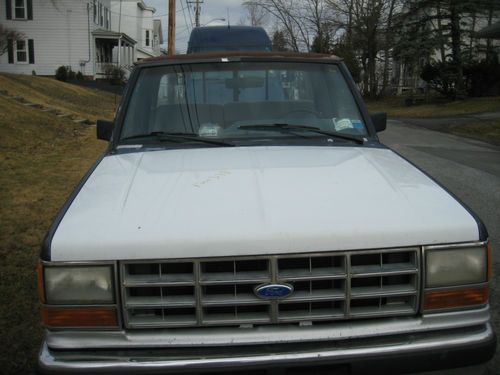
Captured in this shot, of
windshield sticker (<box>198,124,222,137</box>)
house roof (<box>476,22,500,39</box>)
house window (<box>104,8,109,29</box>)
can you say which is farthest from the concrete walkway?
house window (<box>104,8,109,29</box>)

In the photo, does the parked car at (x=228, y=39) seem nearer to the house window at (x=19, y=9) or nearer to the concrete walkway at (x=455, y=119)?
the concrete walkway at (x=455, y=119)

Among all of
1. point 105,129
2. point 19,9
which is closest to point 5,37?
point 19,9

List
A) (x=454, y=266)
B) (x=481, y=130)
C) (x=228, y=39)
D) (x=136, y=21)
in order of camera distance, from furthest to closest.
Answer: (x=136, y=21)
(x=481, y=130)
(x=228, y=39)
(x=454, y=266)

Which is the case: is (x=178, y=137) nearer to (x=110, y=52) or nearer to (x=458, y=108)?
(x=458, y=108)

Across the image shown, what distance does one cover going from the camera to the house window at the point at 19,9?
32500 mm

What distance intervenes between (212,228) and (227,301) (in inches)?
11.7

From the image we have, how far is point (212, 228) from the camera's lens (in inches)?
85.1

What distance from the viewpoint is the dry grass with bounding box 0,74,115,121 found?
17.4m

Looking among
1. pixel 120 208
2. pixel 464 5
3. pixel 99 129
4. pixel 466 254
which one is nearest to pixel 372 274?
pixel 466 254

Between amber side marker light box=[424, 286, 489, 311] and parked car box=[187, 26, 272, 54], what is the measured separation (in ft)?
33.5

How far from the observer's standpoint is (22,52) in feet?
108

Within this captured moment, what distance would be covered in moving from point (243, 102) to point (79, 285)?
1.98 m

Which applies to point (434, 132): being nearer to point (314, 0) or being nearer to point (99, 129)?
point (99, 129)

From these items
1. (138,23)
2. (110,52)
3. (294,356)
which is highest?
(138,23)
